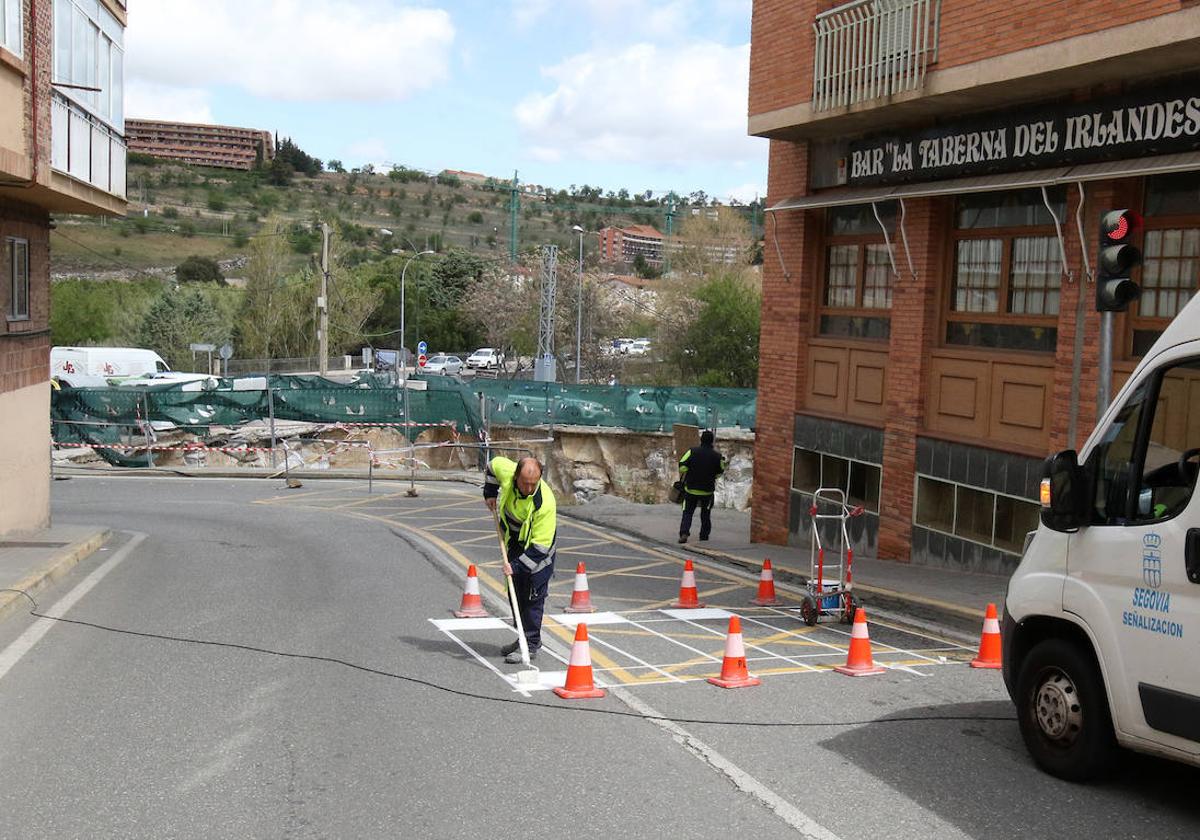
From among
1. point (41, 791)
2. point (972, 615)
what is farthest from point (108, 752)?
point (972, 615)

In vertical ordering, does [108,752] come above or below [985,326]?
below

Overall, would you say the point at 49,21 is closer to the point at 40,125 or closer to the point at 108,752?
the point at 40,125

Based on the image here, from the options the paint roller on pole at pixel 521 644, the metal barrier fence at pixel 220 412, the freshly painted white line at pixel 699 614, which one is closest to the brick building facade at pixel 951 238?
the freshly painted white line at pixel 699 614

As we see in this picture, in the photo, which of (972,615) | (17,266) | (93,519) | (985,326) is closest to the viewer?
(972,615)

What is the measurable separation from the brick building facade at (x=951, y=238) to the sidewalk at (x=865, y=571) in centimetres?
55

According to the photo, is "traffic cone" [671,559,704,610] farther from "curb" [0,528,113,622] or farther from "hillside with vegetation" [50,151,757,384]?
"hillside with vegetation" [50,151,757,384]

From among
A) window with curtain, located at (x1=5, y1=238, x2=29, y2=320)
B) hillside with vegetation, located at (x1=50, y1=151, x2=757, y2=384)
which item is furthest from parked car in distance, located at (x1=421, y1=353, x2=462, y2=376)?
window with curtain, located at (x1=5, y1=238, x2=29, y2=320)

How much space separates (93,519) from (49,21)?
28.2 ft

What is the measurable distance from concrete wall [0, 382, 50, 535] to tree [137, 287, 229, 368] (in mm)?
55141

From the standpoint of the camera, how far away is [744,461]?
3600cm

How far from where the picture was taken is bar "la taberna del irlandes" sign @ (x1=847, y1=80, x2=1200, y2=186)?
12.0m

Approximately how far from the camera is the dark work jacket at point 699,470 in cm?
1764

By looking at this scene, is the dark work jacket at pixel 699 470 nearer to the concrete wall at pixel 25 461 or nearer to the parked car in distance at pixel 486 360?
the concrete wall at pixel 25 461

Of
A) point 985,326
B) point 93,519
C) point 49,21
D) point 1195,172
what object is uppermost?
point 49,21
